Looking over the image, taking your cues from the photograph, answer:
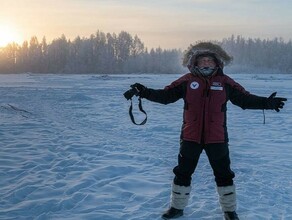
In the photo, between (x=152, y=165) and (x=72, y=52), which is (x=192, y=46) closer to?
(x=152, y=165)

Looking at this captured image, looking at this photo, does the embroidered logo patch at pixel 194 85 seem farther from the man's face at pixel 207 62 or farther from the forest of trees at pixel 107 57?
the forest of trees at pixel 107 57

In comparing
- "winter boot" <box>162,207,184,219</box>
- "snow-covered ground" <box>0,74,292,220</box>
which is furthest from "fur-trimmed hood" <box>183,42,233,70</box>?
"snow-covered ground" <box>0,74,292,220</box>

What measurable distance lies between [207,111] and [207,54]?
25.5 inches

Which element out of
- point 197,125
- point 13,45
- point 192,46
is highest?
point 13,45

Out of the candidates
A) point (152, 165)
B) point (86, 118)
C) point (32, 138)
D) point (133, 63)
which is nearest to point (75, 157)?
point (152, 165)

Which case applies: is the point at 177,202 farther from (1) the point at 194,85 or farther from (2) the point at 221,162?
(1) the point at 194,85

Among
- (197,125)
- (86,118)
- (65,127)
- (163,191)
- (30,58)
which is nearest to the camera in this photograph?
(197,125)

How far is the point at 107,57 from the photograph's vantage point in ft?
342

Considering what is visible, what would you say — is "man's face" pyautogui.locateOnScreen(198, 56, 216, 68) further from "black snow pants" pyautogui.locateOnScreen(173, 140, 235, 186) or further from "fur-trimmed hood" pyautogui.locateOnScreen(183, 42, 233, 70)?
"black snow pants" pyautogui.locateOnScreen(173, 140, 235, 186)

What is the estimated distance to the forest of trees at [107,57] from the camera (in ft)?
341

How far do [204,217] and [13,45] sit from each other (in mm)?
127753

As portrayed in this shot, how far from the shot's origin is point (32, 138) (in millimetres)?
8203

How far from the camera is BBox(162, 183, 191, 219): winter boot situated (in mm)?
4004

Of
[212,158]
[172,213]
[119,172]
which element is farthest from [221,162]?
[119,172]
